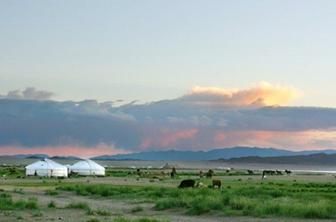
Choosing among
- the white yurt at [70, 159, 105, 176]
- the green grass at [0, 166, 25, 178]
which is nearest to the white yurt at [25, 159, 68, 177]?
the green grass at [0, 166, 25, 178]

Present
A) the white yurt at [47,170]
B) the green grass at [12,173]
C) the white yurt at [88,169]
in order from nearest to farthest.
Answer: the green grass at [12,173] < the white yurt at [47,170] < the white yurt at [88,169]

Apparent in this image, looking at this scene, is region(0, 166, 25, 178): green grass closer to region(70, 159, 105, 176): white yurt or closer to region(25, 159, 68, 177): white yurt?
region(25, 159, 68, 177): white yurt

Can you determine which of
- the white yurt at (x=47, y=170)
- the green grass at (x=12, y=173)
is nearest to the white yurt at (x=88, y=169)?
the white yurt at (x=47, y=170)

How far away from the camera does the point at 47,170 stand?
107m

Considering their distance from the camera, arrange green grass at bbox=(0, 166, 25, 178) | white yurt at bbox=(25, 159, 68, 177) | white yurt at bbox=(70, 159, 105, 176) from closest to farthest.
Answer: green grass at bbox=(0, 166, 25, 178), white yurt at bbox=(25, 159, 68, 177), white yurt at bbox=(70, 159, 105, 176)

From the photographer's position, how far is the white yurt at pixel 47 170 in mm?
105312

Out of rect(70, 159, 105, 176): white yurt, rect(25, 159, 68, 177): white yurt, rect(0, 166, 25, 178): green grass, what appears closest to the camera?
rect(0, 166, 25, 178): green grass

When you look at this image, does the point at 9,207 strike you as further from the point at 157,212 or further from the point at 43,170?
the point at 43,170

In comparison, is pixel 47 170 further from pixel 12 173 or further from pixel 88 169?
pixel 12 173

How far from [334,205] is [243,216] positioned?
14.9ft

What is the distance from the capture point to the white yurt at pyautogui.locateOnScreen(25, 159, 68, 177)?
346 ft

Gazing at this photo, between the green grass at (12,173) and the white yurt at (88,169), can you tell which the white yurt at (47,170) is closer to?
the green grass at (12,173)

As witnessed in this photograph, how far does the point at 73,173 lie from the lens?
115 meters

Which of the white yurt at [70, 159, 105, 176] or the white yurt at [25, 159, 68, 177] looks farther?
the white yurt at [70, 159, 105, 176]
